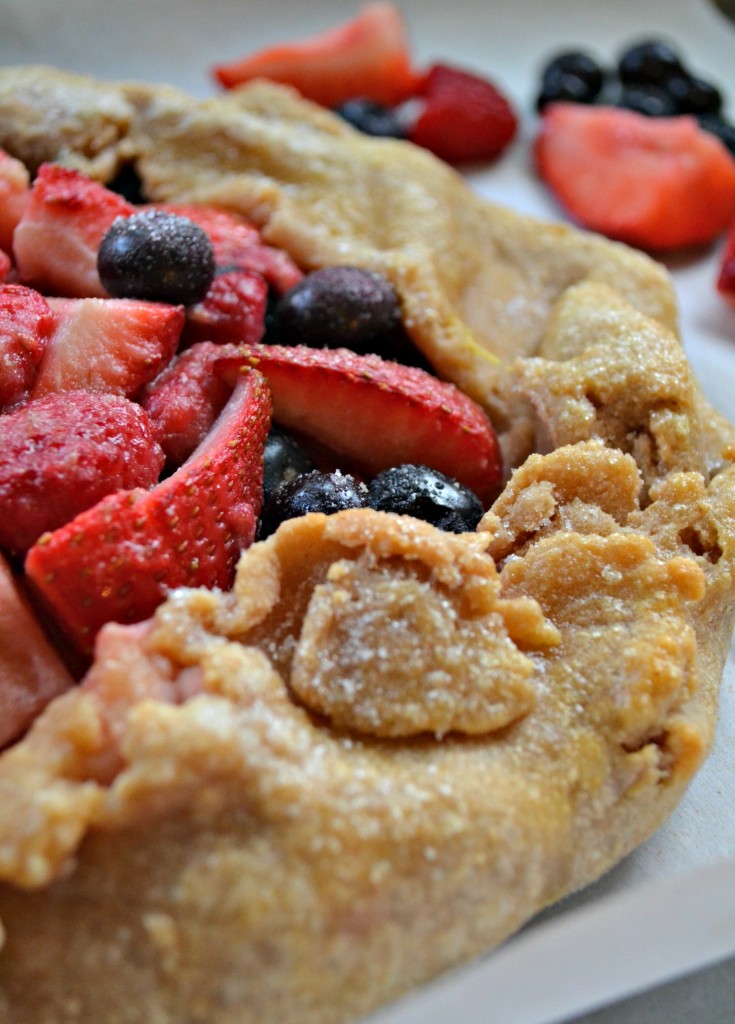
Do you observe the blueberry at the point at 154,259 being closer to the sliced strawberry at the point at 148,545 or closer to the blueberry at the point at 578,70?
the sliced strawberry at the point at 148,545

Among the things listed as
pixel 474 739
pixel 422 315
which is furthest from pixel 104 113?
pixel 474 739

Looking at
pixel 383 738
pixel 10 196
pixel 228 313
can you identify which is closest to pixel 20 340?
pixel 228 313

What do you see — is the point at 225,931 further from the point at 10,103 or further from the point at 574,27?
the point at 574,27

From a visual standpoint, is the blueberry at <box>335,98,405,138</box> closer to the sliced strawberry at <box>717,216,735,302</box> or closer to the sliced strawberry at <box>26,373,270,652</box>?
the sliced strawberry at <box>717,216,735,302</box>

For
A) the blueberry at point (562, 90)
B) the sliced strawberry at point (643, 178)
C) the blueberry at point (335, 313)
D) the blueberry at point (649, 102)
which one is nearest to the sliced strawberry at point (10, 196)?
the blueberry at point (335, 313)

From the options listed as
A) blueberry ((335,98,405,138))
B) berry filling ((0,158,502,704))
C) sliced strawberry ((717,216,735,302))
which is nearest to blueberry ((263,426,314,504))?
berry filling ((0,158,502,704))
